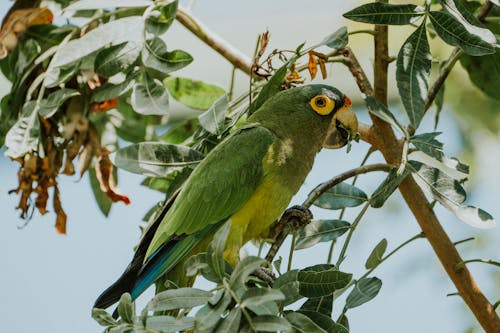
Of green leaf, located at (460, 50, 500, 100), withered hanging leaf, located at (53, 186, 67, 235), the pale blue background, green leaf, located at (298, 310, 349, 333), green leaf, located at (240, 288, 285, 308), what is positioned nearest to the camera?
green leaf, located at (240, 288, 285, 308)

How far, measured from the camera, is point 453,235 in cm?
386

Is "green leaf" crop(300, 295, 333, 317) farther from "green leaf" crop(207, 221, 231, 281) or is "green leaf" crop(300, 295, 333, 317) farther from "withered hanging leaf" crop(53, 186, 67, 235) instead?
"withered hanging leaf" crop(53, 186, 67, 235)

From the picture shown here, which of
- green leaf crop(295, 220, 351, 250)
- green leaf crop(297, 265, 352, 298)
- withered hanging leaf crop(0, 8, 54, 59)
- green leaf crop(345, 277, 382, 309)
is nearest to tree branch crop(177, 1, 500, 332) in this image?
green leaf crop(295, 220, 351, 250)

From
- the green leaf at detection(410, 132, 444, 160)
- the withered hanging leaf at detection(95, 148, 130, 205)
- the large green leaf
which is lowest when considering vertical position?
the withered hanging leaf at detection(95, 148, 130, 205)

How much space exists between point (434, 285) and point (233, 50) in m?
1.55

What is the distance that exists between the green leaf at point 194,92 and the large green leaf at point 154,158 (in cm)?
41

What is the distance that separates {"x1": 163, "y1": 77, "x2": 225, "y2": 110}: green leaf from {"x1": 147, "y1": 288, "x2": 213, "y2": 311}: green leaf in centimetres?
108

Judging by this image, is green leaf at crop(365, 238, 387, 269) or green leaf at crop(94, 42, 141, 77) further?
green leaf at crop(94, 42, 141, 77)


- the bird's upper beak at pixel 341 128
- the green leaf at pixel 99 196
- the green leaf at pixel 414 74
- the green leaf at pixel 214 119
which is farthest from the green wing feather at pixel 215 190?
the green leaf at pixel 414 74

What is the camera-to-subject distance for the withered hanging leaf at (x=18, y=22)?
234 cm

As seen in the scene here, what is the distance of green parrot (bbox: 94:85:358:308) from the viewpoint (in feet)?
6.70

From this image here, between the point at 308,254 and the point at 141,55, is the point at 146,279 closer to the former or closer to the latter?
→ the point at 141,55

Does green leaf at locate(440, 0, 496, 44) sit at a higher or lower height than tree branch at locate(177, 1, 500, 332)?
higher

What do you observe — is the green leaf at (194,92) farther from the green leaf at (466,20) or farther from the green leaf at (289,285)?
the green leaf at (289,285)
